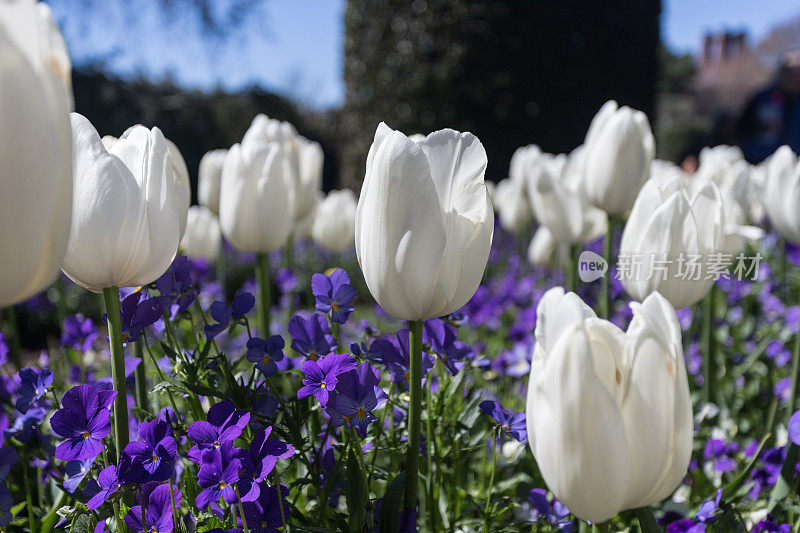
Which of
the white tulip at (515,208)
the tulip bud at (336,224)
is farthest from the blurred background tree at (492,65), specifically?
the tulip bud at (336,224)

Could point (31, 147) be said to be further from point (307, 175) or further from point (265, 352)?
point (307, 175)

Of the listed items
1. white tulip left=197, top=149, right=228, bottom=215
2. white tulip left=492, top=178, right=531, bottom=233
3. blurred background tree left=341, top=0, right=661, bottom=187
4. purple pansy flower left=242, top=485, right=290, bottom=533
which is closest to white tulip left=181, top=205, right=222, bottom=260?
white tulip left=197, top=149, right=228, bottom=215

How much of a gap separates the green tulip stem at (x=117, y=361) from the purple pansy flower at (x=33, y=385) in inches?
9.4

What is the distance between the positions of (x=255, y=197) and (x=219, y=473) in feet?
2.78

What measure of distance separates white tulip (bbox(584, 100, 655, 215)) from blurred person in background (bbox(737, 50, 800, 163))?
4527 millimetres

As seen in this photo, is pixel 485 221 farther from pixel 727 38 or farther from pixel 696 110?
pixel 727 38

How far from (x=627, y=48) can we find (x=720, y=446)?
663 centimetres

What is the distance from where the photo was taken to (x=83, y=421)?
2.97 feet

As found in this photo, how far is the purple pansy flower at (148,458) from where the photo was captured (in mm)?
843

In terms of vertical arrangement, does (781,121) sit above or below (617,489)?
below

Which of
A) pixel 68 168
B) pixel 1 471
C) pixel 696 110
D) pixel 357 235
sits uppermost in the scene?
pixel 68 168

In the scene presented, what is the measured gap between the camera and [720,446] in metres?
1.63

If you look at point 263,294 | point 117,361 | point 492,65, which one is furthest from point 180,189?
point 492,65

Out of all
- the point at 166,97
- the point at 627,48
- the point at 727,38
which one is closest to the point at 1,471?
the point at 627,48
